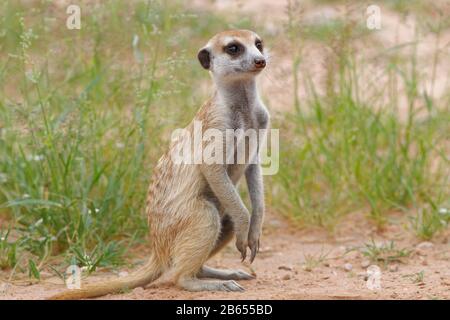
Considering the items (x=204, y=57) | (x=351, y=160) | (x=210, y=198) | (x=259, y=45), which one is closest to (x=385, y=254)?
(x=351, y=160)

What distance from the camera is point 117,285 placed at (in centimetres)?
387

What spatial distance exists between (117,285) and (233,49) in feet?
4.06

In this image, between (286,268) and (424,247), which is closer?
(286,268)

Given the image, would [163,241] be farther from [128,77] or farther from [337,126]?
[337,126]

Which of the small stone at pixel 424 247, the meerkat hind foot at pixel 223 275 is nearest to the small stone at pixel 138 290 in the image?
the meerkat hind foot at pixel 223 275

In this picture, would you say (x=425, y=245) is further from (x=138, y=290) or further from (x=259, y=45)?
(x=138, y=290)

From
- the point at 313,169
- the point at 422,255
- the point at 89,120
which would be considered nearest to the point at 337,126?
the point at 313,169

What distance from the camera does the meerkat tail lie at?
12.3 feet

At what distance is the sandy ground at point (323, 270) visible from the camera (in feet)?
12.5

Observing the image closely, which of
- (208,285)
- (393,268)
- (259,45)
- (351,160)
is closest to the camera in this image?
(208,285)

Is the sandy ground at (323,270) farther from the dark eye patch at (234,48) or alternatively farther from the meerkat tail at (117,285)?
the dark eye patch at (234,48)

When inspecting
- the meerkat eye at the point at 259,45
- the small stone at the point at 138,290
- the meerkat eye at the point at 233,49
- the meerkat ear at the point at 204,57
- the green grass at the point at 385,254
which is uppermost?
the meerkat eye at the point at 259,45

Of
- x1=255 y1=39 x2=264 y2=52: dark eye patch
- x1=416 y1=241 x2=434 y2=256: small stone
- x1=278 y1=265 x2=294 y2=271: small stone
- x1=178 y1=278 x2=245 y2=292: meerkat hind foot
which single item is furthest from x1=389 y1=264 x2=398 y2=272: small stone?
x1=255 y1=39 x2=264 y2=52: dark eye patch

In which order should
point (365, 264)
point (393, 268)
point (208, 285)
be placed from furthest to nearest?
point (365, 264) < point (393, 268) < point (208, 285)
